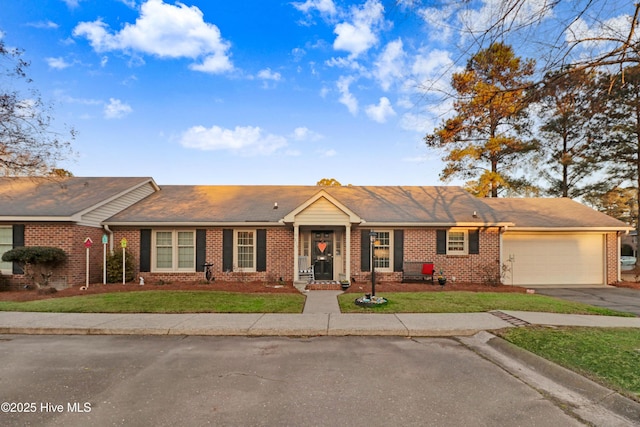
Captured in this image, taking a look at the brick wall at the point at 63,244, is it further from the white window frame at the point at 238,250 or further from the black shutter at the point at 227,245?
the white window frame at the point at 238,250

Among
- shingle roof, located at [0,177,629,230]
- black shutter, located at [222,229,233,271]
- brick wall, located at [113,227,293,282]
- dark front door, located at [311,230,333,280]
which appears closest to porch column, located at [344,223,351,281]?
shingle roof, located at [0,177,629,230]

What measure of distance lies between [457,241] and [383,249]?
323cm

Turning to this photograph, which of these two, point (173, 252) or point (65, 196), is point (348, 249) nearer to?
point (173, 252)

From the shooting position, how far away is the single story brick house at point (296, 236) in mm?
13344

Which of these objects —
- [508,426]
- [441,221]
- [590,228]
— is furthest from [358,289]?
[590,228]

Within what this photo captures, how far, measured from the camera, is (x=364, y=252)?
14461 mm

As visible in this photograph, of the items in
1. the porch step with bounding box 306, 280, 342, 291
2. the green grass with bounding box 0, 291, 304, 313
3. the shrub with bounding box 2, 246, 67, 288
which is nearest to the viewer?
the green grass with bounding box 0, 291, 304, 313

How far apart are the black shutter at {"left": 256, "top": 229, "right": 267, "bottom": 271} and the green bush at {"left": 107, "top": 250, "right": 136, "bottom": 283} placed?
16.8 feet

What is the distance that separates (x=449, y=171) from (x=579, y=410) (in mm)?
22147

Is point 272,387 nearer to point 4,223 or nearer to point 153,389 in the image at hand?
point 153,389

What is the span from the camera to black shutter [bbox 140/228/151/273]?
14422 millimetres

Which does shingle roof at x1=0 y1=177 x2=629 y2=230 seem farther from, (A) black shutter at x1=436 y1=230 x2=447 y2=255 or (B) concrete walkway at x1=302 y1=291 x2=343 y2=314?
(B) concrete walkway at x1=302 y1=291 x2=343 y2=314

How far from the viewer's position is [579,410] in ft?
13.2

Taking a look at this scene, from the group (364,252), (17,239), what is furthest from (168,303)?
(17,239)
